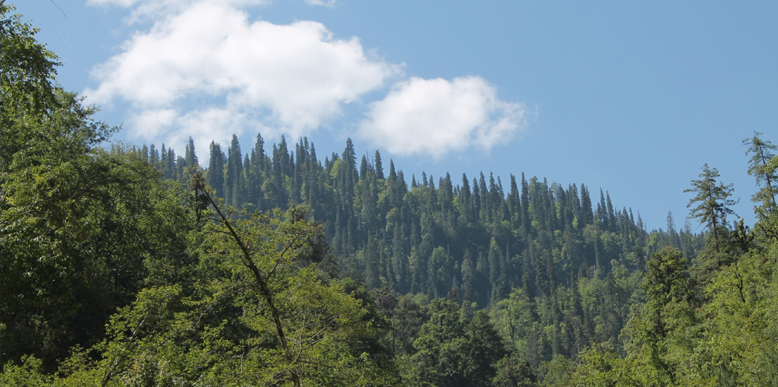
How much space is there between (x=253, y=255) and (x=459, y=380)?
191 ft

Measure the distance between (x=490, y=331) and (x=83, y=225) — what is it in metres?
70.4

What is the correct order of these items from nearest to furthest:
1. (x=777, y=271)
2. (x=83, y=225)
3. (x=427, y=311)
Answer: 1. (x=83, y=225)
2. (x=777, y=271)
3. (x=427, y=311)

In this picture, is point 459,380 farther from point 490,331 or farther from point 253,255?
point 253,255

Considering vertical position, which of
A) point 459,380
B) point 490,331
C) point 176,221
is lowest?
point 459,380

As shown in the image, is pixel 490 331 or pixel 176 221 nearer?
pixel 176 221

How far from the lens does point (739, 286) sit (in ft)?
130

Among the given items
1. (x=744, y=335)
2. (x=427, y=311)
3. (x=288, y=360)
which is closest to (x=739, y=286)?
(x=744, y=335)

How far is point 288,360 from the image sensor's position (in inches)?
750

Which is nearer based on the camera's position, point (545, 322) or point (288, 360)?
point (288, 360)

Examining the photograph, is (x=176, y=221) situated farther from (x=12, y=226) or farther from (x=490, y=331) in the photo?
(x=490, y=331)

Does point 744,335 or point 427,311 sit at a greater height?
point 427,311

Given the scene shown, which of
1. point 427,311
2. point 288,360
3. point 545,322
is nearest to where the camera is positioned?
point 288,360

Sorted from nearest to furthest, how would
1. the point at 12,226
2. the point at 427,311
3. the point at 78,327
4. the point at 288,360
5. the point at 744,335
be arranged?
the point at 12,226 → the point at 288,360 → the point at 78,327 → the point at 744,335 → the point at 427,311

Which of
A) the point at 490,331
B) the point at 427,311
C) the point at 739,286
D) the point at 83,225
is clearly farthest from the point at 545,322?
the point at 83,225
